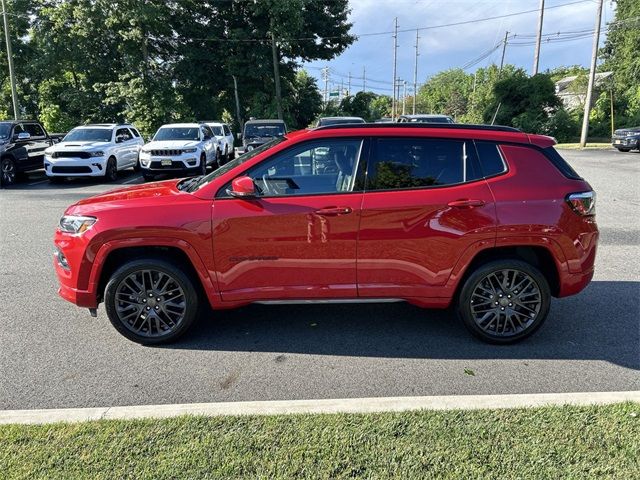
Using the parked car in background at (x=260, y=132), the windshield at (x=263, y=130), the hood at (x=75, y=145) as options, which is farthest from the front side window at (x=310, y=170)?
the windshield at (x=263, y=130)

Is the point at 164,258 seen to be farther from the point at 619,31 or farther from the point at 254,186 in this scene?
the point at 619,31

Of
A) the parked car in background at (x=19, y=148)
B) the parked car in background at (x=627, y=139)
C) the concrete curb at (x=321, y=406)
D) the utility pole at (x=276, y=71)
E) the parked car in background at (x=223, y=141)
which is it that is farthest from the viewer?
the utility pole at (x=276, y=71)

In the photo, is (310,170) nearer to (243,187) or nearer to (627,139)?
(243,187)

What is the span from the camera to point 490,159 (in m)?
4.21

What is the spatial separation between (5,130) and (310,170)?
1473 centimetres

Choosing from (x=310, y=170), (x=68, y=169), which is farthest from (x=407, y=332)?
(x=68, y=169)

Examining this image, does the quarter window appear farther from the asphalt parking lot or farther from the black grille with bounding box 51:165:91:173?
the black grille with bounding box 51:165:91:173

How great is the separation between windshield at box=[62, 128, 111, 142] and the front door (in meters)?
13.8

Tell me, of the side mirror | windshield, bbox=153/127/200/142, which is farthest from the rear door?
windshield, bbox=153/127/200/142

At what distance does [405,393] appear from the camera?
350 cm

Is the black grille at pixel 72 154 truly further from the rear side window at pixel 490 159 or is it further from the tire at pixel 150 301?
the rear side window at pixel 490 159

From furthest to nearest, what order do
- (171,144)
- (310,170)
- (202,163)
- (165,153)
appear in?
1. (202,163)
2. (171,144)
3. (165,153)
4. (310,170)

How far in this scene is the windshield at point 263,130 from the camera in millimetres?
20609

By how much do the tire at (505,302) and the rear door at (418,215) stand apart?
0.28 metres
